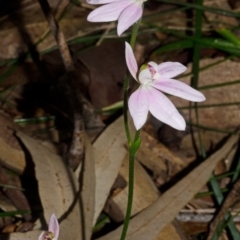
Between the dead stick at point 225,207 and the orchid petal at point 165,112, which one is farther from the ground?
the orchid petal at point 165,112

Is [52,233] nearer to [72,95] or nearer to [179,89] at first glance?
[179,89]

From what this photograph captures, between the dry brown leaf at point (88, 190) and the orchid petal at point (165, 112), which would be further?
the dry brown leaf at point (88, 190)

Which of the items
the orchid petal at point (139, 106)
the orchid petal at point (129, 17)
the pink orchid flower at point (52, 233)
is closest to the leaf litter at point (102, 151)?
the pink orchid flower at point (52, 233)

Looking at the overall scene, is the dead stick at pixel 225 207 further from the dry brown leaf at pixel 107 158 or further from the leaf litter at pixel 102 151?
the dry brown leaf at pixel 107 158

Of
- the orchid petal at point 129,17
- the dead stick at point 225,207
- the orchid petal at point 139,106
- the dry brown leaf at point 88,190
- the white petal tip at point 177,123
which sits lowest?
the dead stick at point 225,207

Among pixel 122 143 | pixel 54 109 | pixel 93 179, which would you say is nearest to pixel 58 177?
pixel 93 179

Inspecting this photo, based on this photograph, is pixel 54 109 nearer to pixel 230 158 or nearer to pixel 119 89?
pixel 119 89

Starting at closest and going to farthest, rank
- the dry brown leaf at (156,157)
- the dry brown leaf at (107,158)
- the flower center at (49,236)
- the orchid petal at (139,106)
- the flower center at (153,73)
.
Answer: the orchid petal at (139,106), the flower center at (153,73), the flower center at (49,236), the dry brown leaf at (107,158), the dry brown leaf at (156,157)
